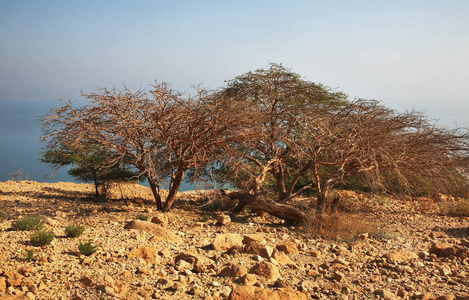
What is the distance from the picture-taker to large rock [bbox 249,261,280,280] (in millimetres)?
5324

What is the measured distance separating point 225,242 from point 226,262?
93 centimetres

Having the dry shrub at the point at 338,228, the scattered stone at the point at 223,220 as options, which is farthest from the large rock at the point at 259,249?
the scattered stone at the point at 223,220

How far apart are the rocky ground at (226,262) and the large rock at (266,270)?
0.06 feet

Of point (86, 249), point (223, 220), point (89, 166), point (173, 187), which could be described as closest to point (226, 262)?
point (86, 249)

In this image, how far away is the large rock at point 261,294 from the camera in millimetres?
4477

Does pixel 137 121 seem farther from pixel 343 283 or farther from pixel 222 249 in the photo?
pixel 343 283

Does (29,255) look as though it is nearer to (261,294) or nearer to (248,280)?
(248,280)

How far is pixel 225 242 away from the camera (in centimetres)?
696

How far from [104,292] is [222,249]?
8.56 ft

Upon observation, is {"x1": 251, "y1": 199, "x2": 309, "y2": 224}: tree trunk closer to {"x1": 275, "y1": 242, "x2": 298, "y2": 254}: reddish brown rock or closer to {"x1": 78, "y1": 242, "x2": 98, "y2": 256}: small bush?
{"x1": 275, "y1": 242, "x2": 298, "y2": 254}: reddish brown rock

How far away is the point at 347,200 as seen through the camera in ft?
40.1

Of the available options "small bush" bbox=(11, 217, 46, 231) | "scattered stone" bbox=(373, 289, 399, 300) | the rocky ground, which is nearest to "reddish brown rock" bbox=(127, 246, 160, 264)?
the rocky ground

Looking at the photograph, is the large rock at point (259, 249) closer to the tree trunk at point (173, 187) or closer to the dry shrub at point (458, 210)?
the tree trunk at point (173, 187)

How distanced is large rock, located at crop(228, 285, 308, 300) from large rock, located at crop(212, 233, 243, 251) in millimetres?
2167
